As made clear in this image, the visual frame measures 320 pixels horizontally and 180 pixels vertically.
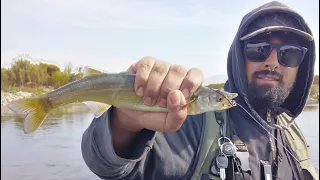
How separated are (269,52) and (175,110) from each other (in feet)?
7.43

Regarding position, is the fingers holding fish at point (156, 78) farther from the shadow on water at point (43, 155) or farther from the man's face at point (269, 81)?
the shadow on water at point (43, 155)

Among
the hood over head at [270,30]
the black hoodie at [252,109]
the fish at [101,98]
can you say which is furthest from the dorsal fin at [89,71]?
the hood over head at [270,30]

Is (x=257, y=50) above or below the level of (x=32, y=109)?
above

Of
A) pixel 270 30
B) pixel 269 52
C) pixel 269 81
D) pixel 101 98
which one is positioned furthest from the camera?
pixel 270 30

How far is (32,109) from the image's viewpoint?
2881 mm

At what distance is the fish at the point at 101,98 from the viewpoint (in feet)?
8.43

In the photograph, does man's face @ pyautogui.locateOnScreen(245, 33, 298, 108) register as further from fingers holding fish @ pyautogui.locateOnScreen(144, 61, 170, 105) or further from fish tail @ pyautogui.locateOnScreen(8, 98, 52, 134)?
fish tail @ pyautogui.locateOnScreen(8, 98, 52, 134)

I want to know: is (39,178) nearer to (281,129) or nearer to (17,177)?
(17,177)

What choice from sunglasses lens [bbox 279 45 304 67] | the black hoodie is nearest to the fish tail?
the black hoodie

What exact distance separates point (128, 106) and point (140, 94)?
0.15 m

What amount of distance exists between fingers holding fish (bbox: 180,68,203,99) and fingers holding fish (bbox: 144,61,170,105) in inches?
5.6

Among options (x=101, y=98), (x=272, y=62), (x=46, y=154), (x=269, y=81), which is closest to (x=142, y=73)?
(x=101, y=98)

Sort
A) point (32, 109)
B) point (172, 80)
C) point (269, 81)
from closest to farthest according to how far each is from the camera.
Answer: point (172, 80), point (32, 109), point (269, 81)

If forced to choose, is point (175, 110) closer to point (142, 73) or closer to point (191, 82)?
point (191, 82)
